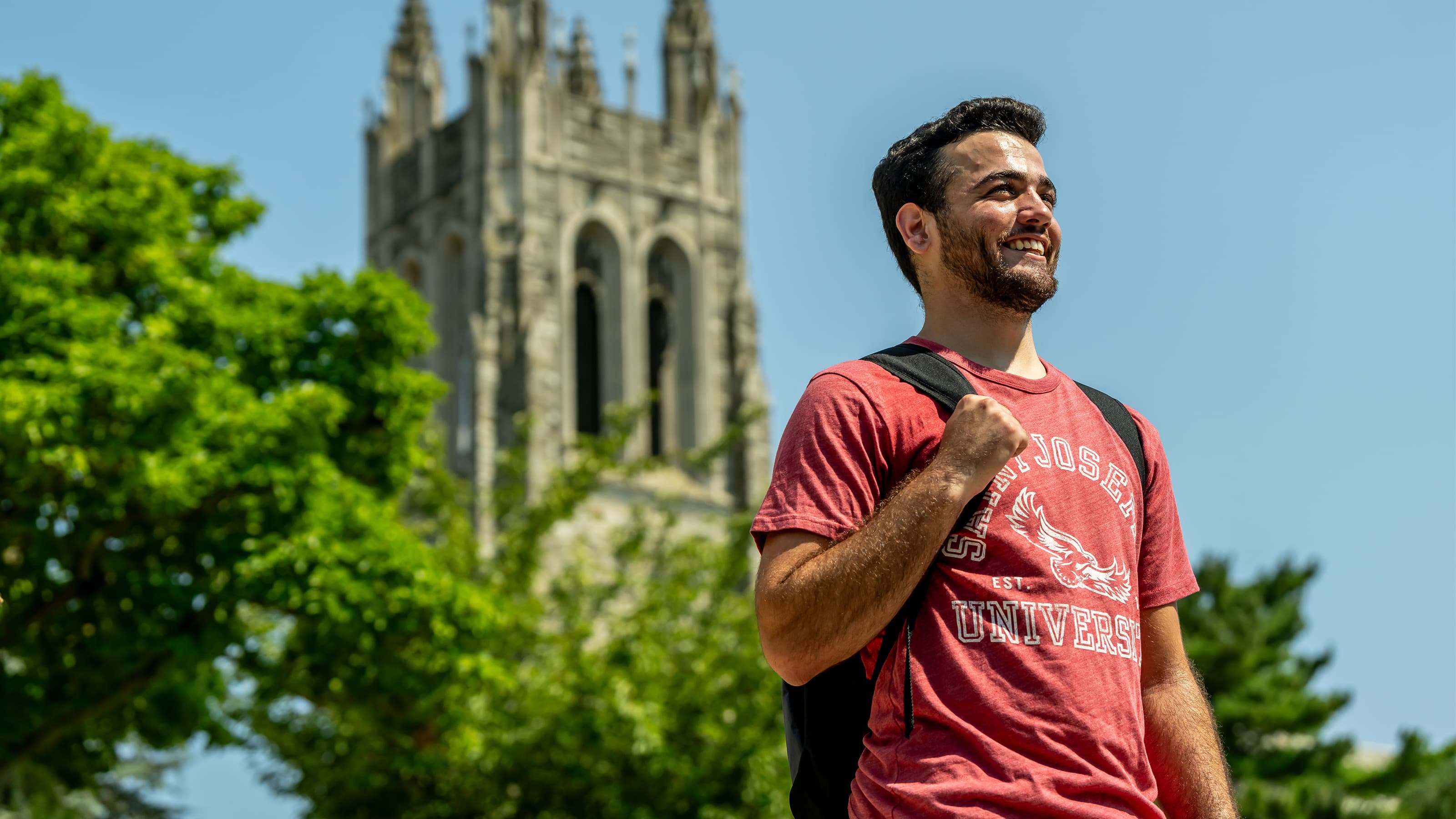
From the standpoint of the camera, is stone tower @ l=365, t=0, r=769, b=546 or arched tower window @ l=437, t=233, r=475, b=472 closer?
arched tower window @ l=437, t=233, r=475, b=472

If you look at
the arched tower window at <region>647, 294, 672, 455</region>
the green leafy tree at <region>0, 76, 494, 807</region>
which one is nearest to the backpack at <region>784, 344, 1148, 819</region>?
the green leafy tree at <region>0, 76, 494, 807</region>

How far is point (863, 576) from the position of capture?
8.80 feet

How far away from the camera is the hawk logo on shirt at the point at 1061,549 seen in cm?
280

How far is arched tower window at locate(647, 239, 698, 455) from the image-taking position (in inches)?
1699

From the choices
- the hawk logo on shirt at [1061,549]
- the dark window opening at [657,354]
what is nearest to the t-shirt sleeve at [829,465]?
the hawk logo on shirt at [1061,549]

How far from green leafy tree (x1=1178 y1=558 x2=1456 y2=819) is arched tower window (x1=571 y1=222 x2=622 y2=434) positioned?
17.3m

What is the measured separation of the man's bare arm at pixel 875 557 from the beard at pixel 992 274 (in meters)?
0.30

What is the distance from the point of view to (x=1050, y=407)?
118 inches

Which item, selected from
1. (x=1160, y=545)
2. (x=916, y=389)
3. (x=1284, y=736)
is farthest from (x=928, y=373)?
(x=1284, y=736)

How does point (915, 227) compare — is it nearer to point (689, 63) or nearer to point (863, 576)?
point (863, 576)

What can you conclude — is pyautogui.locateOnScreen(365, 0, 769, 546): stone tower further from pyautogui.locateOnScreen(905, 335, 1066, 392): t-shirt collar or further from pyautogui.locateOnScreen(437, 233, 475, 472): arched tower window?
pyautogui.locateOnScreen(905, 335, 1066, 392): t-shirt collar

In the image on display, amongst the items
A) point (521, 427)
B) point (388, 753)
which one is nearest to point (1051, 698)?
point (388, 753)

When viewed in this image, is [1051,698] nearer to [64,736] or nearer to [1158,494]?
[1158,494]

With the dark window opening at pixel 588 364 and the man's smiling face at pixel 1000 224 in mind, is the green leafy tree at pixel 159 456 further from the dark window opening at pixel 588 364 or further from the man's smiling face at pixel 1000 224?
the dark window opening at pixel 588 364
